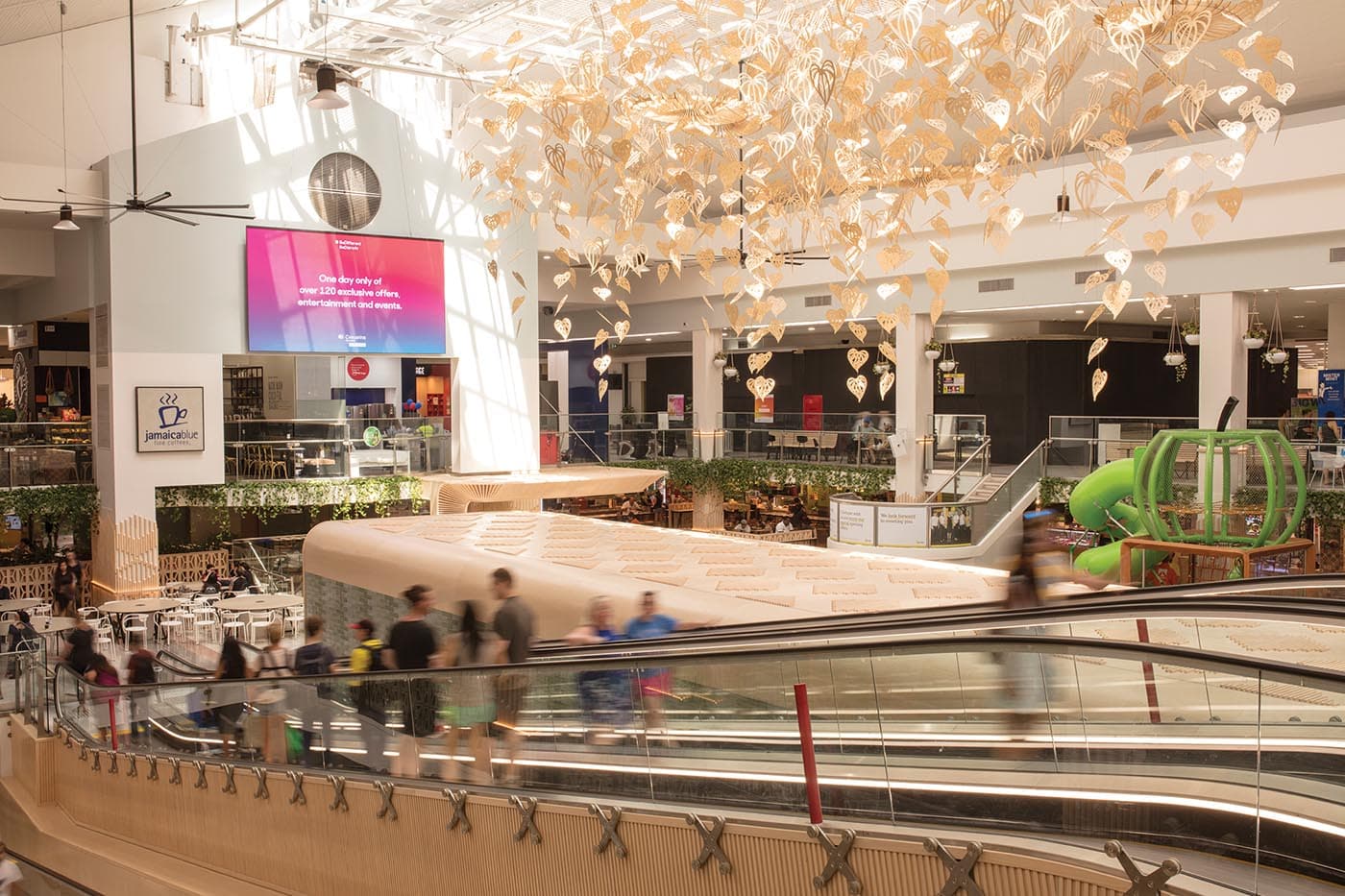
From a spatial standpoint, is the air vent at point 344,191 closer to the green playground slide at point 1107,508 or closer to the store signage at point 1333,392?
the green playground slide at point 1107,508

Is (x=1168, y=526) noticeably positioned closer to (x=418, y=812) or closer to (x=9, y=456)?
(x=418, y=812)

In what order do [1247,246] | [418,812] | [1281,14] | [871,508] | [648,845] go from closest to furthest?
[648,845], [418,812], [1281,14], [1247,246], [871,508]

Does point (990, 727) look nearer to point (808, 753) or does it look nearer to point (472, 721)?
point (808, 753)

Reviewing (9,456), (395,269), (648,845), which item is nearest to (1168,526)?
(648,845)

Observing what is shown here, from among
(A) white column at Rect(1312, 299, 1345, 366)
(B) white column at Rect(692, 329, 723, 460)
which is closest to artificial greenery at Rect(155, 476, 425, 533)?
(B) white column at Rect(692, 329, 723, 460)

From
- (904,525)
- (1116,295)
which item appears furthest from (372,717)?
(904,525)

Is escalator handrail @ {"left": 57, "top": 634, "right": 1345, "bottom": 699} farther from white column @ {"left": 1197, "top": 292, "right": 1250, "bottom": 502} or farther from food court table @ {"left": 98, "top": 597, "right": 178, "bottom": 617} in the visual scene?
white column @ {"left": 1197, "top": 292, "right": 1250, "bottom": 502}

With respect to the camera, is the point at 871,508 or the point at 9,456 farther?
the point at 9,456

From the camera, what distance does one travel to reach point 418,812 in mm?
5891

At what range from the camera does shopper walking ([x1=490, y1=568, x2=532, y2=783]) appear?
5.48 m

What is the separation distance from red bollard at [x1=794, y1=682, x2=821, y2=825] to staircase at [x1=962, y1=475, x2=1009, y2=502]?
1564 centimetres

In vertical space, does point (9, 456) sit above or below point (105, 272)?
below

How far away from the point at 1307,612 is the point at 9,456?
20.2 metres

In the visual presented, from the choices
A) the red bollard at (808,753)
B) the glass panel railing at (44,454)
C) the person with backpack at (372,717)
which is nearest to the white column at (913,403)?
the glass panel railing at (44,454)
